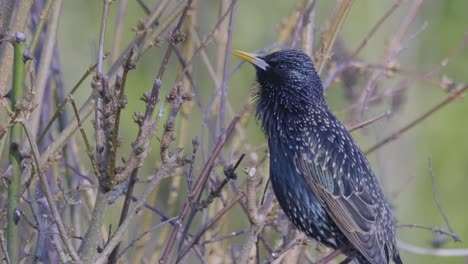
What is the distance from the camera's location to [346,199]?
4398mm

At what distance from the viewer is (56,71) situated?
4.38 m

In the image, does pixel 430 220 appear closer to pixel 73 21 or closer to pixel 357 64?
pixel 73 21

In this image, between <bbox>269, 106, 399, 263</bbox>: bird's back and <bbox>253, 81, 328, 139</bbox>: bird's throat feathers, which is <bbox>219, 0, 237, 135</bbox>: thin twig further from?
<bbox>253, 81, 328, 139</bbox>: bird's throat feathers

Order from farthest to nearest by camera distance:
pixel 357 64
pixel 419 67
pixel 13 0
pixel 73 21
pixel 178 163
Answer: pixel 419 67
pixel 73 21
pixel 357 64
pixel 13 0
pixel 178 163

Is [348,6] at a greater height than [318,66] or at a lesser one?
greater

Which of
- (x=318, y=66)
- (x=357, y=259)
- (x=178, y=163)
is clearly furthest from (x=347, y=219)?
(x=178, y=163)

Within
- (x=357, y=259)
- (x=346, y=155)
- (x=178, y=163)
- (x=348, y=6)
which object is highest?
(x=348, y=6)

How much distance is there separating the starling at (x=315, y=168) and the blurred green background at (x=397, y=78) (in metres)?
3.36

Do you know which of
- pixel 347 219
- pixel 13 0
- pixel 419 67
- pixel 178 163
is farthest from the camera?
pixel 419 67

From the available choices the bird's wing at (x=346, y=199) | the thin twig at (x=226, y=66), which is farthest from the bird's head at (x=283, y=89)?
the thin twig at (x=226, y=66)

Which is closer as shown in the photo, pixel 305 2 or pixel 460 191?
pixel 305 2

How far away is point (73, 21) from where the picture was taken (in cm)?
999

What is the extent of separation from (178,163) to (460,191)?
10.1 m

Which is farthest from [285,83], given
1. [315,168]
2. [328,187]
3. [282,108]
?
[328,187]
